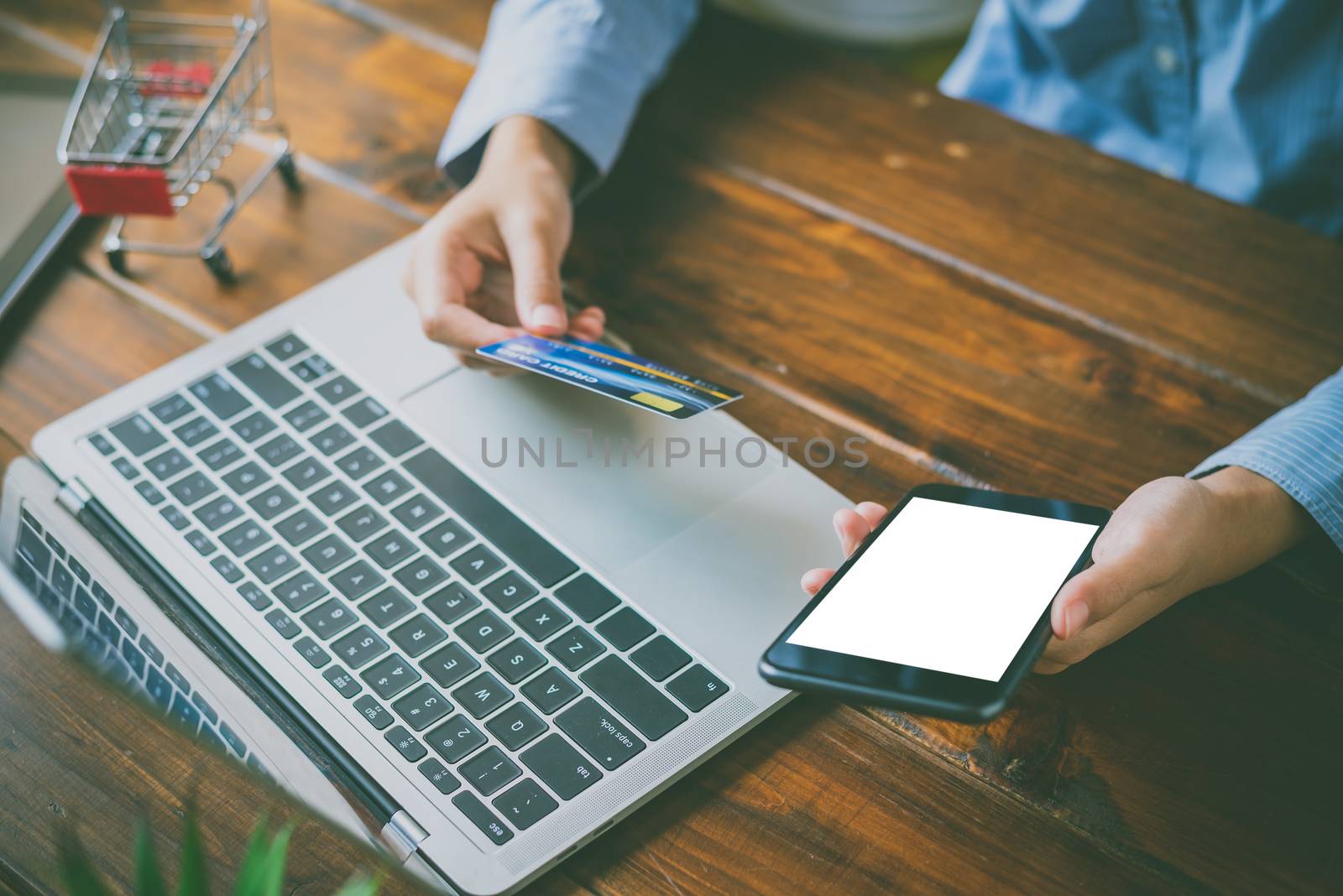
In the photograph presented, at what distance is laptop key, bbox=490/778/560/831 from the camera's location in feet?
1.59

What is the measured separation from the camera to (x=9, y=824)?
0.49m

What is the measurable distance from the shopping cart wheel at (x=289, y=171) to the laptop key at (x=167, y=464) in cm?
28

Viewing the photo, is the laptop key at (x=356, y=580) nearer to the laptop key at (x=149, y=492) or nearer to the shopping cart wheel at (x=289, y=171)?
the laptop key at (x=149, y=492)

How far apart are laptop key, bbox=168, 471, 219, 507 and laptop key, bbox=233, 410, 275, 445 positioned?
35mm

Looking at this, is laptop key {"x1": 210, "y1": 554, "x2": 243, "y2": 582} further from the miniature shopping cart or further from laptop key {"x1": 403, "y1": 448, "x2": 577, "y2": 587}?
the miniature shopping cart

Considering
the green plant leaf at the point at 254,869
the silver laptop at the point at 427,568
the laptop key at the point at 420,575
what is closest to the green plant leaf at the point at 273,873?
the green plant leaf at the point at 254,869

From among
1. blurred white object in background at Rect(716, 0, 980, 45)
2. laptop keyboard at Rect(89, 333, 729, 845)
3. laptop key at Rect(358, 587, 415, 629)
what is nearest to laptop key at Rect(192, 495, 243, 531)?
laptop keyboard at Rect(89, 333, 729, 845)

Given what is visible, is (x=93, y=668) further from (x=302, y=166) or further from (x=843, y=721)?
(x=302, y=166)

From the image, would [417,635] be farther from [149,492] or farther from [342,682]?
[149,492]

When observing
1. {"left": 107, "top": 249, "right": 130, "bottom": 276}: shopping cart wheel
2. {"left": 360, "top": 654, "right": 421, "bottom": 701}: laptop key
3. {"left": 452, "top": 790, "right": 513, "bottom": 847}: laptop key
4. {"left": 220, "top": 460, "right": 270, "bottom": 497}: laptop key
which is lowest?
{"left": 452, "top": 790, "right": 513, "bottom": 847}: laptop key

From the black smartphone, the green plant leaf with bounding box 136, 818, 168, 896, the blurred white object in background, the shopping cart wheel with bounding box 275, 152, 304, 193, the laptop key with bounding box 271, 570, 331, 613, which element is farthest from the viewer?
the blurred white object in background

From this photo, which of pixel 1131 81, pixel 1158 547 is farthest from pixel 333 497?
pixel 1131 81

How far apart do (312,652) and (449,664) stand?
2.9 inches

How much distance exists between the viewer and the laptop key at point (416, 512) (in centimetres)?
60
